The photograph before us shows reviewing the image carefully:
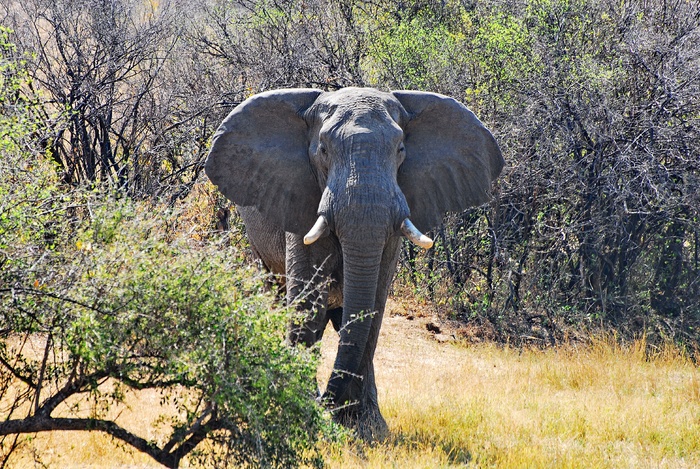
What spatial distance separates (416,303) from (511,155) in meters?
2.07

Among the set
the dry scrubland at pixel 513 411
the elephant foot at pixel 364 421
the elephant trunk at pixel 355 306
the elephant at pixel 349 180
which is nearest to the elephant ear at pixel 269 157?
the elephant at pixel 349 180

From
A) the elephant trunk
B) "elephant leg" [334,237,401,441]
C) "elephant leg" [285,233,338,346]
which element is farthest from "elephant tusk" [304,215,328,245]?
"elephant leg" [334,237,401,441]

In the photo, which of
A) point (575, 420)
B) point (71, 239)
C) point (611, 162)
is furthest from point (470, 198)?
point (611, 162)

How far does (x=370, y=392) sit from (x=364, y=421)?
25 centimetres

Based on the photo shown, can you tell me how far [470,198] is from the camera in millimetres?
6988

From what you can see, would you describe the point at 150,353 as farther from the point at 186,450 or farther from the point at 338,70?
the point at 338,70

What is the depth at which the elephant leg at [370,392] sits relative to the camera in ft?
21.0

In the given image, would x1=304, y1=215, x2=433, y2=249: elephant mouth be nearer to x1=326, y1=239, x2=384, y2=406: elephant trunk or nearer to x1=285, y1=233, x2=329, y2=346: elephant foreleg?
x1=326, y1=239, x2=384, y2=406: elephant trunk

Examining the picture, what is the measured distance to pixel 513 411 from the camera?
739 cm

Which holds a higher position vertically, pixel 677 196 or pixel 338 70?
pixel 338 70

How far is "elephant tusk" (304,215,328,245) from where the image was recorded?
230 inches

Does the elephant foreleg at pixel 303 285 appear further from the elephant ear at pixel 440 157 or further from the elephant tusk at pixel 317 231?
the elephant ear at pixel 440 157

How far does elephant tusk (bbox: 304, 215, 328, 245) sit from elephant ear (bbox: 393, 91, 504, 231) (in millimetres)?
879

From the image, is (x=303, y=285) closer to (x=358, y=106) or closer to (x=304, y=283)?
(x=304, y=283)
